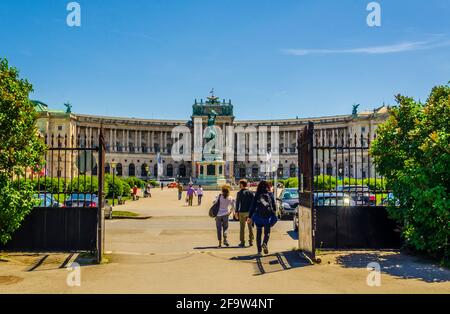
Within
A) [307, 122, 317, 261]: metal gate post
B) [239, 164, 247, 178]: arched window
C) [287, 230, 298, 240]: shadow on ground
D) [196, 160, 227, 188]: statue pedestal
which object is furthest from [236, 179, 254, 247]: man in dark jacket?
[239, 164, 247, 178]: arched window

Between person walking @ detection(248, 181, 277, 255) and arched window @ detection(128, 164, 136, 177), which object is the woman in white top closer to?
person walking @ detection(248, 181, 277, 255)

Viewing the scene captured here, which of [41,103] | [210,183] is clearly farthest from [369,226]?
[41,103]

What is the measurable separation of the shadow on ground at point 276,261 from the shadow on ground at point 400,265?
3.32ft

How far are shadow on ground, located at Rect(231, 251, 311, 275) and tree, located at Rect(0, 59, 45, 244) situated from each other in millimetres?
5533

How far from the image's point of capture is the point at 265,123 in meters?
147

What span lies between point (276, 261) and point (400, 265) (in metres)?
2.92

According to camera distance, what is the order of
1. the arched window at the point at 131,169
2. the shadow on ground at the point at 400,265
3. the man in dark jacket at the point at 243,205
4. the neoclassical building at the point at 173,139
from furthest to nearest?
the arched window at the point at 131,169
the neoclassical building at the point at 173,139
the man in dark jacket at the point at 243,205
the shadow on ground at the point at 400,265

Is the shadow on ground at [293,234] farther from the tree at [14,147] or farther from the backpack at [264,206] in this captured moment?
the tree at [14,147]

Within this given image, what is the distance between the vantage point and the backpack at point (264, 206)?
12656 millimetres

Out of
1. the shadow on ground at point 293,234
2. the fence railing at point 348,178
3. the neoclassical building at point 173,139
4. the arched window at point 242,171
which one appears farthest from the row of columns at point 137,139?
the shadow on ground at point 293,234

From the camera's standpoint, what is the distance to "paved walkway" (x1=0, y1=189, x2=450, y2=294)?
8.70 m
